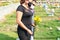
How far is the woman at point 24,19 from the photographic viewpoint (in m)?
4.21

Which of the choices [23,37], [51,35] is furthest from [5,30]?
[23,37]

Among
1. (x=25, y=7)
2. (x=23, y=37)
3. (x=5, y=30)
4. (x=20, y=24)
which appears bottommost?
(x=5, y=30)

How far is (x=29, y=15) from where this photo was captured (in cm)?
429

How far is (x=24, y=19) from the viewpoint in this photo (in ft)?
14.1

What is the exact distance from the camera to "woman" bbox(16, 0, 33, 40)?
4207mm

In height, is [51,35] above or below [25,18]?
below

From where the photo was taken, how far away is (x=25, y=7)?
433cm

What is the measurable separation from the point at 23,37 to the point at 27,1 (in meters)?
0.65

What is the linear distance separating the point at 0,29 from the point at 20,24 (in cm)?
597

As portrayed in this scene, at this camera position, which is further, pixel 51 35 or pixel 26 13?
pixel 51 35

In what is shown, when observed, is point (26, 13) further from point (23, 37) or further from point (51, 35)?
point (51, 35)

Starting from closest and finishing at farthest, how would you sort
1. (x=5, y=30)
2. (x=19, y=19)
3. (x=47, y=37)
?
1. (x=19, y=19)
2. (x=47, y=37)
3. (x=5, y=30)

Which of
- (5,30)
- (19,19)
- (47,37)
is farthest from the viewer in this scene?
(5,30)

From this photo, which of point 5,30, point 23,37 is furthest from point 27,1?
point 5,30
